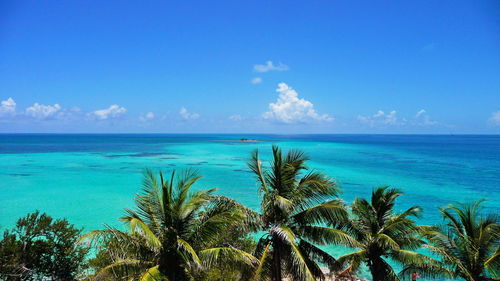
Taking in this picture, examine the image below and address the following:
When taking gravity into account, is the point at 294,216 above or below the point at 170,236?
above

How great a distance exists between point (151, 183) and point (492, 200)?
35.9 m

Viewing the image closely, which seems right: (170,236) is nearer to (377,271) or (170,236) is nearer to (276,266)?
(276,266)

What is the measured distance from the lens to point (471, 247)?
7973 millimetres

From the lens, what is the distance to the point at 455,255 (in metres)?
8.20

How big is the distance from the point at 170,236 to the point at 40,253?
18.6ft

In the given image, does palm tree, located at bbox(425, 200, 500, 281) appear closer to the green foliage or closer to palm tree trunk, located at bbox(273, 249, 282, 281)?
palm tree trunk, located at bbox(273, 249, 282, 281)

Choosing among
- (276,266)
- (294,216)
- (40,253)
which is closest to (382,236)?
(294,216)

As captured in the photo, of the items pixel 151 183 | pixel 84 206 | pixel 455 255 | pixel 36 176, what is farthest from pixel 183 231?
pixel 36 176

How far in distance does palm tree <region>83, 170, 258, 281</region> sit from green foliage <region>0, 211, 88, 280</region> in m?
3.39

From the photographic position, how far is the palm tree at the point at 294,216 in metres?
7.96

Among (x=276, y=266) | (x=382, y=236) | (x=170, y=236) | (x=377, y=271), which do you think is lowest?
(x=377, y=271)

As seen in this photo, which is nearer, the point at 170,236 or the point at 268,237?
the point at 170,236

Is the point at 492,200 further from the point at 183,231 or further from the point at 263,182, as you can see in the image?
the point at 183,231

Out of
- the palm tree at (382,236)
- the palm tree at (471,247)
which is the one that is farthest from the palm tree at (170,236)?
the palm tree at (471,247)
